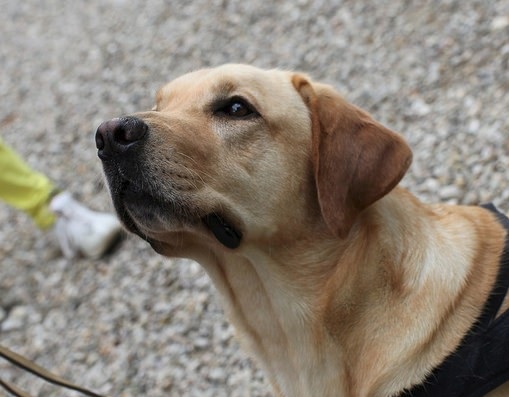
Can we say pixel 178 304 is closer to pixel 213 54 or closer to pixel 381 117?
pixel 381 117

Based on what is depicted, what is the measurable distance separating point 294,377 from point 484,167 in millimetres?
2774

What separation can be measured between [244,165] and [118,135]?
0.53m

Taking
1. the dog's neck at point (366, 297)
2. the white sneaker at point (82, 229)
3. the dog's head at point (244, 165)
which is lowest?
the white sneaker at point (82, 229)

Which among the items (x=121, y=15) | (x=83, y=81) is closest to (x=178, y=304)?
(x=83, y=81)

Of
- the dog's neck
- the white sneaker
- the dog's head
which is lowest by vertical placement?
the white sneaker

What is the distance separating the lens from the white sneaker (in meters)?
5.97

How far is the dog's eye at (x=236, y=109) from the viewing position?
2.88 m

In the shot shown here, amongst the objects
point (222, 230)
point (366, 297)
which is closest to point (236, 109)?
point (222, 230)

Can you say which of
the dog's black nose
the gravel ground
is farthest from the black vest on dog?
the gravel ground

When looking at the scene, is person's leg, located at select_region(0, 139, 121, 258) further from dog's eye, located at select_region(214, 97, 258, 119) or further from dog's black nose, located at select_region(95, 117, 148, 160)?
dog's black nose, located at select_region(95, 117, 148, 160)

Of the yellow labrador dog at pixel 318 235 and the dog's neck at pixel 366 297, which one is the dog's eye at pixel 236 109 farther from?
the dog's neck at pixel 366 297

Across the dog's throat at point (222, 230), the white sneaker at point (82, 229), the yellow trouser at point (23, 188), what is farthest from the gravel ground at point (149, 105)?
the dog's throat at point (222, 230)

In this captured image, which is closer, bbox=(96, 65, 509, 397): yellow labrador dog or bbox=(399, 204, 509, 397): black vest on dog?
bbox=(399, 204, 509, 397): black vest on dog

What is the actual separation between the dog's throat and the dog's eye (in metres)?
0.49
